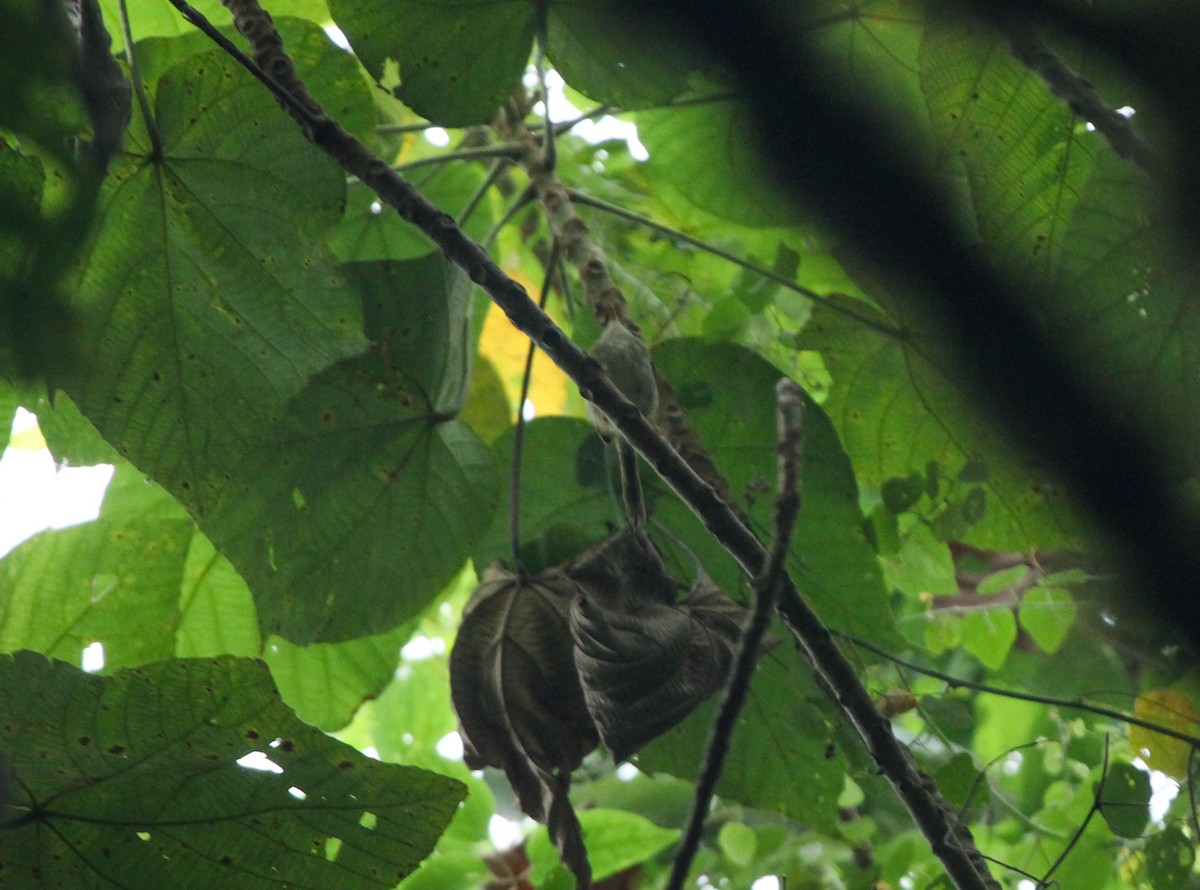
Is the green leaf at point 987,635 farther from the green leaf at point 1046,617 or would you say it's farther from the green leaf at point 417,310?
the green leaf at point 417,310

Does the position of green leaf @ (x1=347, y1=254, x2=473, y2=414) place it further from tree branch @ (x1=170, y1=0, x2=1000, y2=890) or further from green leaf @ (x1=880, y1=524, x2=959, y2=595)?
green leaf @ (x1=880, y1=524, x2=959, y2=595)

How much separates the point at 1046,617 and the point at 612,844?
1.60 ft

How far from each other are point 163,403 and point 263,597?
0.17 meters

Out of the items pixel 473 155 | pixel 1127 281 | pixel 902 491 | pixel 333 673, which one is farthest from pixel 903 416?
pixel 333 673

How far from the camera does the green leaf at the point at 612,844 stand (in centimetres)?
107

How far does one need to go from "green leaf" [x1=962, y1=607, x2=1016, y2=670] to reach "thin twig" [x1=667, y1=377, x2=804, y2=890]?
0.74m

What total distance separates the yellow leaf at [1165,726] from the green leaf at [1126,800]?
5 centimetres

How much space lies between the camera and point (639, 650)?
682 mm

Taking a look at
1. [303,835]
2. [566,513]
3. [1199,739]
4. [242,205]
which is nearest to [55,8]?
[242,205]

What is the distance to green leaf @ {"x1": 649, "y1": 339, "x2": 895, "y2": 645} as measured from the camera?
0.93m

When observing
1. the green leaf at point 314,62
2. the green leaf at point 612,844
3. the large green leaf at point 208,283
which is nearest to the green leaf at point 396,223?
the green leaf at point 314,62

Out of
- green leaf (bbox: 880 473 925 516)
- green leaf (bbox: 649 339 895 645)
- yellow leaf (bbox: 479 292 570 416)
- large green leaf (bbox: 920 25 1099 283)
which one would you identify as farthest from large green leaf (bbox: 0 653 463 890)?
yellow leaf (bbox: 479 292 570 416)

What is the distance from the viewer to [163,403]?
2.62ft

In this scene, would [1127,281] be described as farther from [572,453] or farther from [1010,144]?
[572,453]
